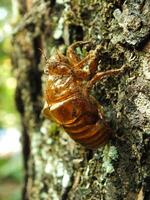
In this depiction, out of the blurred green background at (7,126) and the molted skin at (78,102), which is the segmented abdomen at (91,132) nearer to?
the molted skin at (78,102)

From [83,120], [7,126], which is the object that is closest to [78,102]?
[83,120]

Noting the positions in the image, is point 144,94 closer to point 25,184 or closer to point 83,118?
point 83,118

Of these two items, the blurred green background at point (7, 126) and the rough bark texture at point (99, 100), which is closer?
the rough bark texture at point (99, 100)


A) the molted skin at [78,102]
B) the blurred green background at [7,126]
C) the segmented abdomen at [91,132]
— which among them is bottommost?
the segmented abdomen at [91,132]

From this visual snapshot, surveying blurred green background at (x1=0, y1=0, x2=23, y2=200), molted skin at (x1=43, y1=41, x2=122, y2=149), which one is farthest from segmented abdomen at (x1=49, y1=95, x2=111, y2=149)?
blurred green background at (x1=0, y1=0, x2=23, y2=200)

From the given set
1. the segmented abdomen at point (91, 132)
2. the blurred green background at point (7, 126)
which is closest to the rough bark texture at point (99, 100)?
the segmented abdomen at point (91, 132)

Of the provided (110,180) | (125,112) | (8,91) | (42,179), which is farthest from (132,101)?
(8,91)
